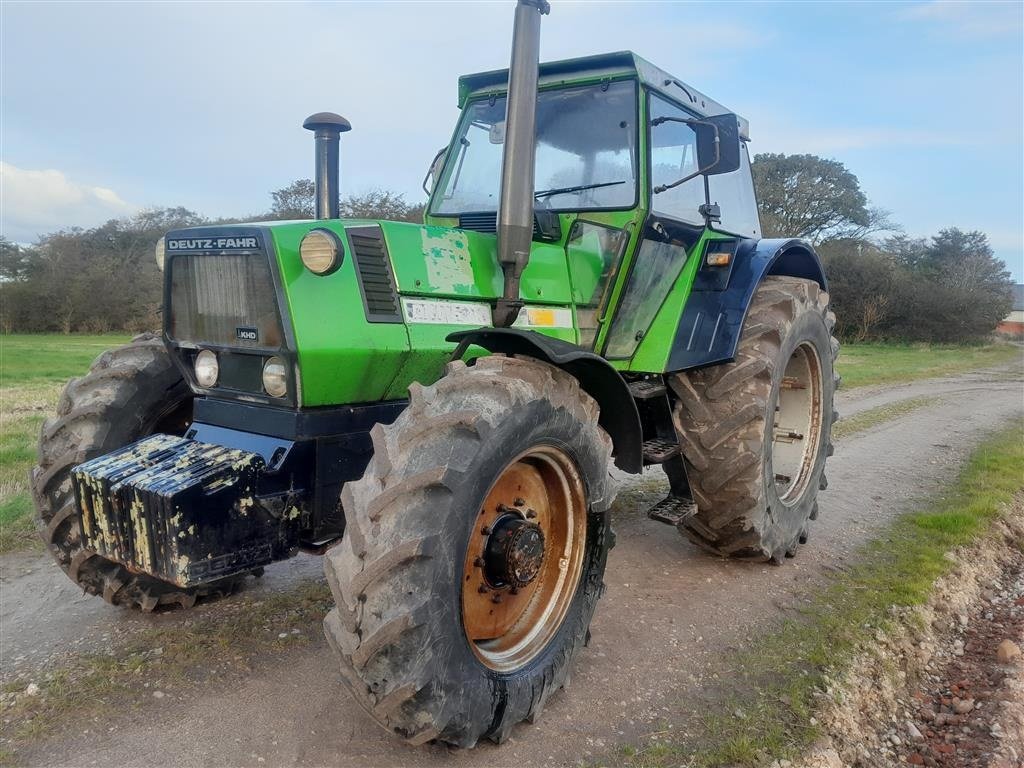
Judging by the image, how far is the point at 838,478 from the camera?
671 cm

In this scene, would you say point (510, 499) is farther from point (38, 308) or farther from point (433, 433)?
point (38, 308)

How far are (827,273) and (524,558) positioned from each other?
2978 centimetres

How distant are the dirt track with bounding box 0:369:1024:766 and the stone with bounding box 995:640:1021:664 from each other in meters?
0.95

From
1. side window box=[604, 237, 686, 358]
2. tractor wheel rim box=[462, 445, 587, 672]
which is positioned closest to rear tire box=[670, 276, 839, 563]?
side window box=[604, 237, 686, 358]

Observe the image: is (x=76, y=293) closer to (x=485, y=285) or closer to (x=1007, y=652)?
(x=485, y=285)

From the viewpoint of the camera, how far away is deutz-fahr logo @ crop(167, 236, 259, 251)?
2906mm

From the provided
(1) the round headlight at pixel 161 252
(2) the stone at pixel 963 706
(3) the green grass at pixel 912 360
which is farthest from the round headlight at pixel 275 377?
(3) the green grass at pixel 912 360

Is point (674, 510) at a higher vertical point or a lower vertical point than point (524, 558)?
lower

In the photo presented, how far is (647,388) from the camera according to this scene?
4.09 metres

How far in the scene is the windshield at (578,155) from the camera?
4023 millimetres

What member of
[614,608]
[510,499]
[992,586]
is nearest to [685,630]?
[614,608]

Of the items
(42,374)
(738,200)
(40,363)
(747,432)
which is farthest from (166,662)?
(40,363)

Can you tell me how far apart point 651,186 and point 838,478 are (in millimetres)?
3914

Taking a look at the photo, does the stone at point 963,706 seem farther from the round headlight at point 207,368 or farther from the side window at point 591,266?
the round headlight at point 207,368
